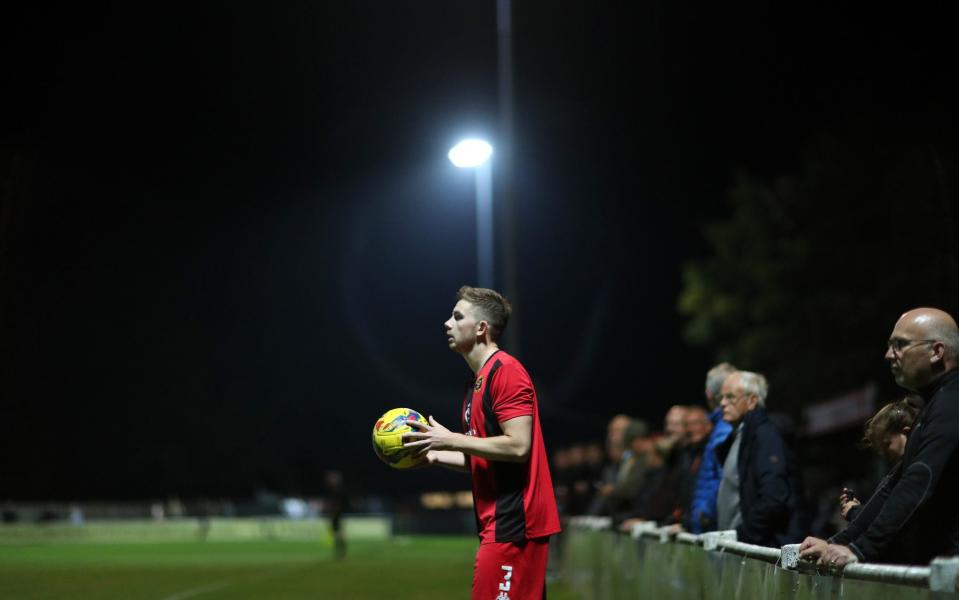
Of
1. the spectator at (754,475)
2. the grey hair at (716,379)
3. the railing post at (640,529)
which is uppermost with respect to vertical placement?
the grey hair at (716,379)

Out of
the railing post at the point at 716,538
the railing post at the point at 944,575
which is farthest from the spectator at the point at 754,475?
the railing post at the point at 944,575

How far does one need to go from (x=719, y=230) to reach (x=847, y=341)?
7337 millimetres

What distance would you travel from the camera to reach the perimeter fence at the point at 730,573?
4.11 meters

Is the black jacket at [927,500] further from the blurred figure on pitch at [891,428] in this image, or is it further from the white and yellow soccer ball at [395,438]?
the white and yellow soccer ball at [395,438]

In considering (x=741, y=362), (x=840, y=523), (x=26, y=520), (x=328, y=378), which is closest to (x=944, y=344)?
(x=840, y=523)

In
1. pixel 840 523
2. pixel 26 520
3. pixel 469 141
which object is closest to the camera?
pixel 840 523

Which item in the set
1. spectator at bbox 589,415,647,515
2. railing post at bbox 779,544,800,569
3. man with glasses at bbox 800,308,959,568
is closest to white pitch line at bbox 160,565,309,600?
spectator at bbox 589,415,647,515

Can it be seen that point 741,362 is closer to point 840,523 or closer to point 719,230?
point 719,230

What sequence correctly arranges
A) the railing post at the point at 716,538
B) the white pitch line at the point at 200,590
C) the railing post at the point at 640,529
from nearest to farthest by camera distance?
the railing post at the point at 716,538, the railing post at the point at 640,529, the white pitch line at the point at 200,590

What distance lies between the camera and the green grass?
727 inches

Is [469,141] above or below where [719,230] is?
below

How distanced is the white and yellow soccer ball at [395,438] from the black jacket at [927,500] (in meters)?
2.11

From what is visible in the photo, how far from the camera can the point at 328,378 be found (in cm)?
10450

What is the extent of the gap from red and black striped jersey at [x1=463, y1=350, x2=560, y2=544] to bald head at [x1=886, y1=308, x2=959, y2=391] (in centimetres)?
157
